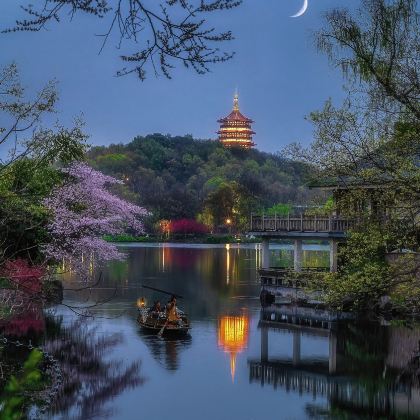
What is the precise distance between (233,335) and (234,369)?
23.9 feet

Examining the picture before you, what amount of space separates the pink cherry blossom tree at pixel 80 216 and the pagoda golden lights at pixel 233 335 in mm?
7003

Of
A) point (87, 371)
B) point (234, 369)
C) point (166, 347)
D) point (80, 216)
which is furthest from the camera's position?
point (80, 216)

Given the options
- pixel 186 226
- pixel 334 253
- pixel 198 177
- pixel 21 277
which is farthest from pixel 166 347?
pixel 198 177

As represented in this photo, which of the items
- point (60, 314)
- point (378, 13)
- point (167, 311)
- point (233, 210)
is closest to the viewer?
point (378, 13)

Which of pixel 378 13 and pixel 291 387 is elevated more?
pixel 378 13

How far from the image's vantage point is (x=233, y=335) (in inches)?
1527

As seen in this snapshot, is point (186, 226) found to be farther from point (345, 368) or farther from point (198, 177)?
point (345, 368)

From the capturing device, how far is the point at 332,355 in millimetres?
33938

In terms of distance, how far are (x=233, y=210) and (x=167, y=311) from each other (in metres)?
92.4

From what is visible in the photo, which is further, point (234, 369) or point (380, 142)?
point (234, 369)

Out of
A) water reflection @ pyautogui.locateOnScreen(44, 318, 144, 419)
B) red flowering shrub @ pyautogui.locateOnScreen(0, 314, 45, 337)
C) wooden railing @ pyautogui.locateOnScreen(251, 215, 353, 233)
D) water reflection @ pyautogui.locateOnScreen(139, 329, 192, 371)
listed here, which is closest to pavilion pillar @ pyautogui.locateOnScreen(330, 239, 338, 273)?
wooden railing @ pyautogui.locateOnScreen(251, 215, 353, 233)

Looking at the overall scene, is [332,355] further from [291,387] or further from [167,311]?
[167,311]

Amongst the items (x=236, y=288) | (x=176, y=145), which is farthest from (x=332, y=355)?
(x=176, y=145)

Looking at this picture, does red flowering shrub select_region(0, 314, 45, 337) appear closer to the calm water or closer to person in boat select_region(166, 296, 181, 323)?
the calm water
